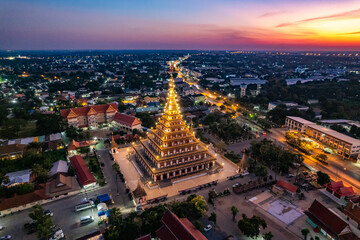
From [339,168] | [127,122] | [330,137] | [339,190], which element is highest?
[127,122]

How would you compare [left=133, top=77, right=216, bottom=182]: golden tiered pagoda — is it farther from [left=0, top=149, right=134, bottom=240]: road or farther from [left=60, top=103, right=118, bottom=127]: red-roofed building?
[left=60, top=103, right=118, bottom=127]: red-roofed building

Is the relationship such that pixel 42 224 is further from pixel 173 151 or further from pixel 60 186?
pixel 173 151

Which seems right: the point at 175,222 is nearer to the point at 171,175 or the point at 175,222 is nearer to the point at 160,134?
the point at 171,175

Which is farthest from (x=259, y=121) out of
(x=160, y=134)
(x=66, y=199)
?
(x=66, y=199)

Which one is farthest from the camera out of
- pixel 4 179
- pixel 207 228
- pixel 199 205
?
pixel 4 179

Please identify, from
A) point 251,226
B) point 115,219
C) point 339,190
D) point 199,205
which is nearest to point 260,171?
point 339,190

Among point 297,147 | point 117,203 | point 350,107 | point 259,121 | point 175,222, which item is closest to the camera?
point 175,222
